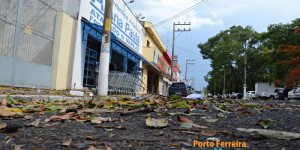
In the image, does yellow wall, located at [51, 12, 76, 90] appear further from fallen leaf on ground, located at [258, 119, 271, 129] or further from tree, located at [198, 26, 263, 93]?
tree, located at [198, 26, 263, 93]

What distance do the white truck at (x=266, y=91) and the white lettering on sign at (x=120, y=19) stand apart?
1994 cm

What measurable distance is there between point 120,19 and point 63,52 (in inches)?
233

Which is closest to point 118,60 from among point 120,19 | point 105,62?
point 120,19

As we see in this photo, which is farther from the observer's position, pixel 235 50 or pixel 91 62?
pixel 235 50

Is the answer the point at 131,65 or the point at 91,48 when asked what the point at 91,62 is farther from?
the point at 131,65

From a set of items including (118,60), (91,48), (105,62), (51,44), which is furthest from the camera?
(118,60)

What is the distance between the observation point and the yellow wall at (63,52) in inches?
335

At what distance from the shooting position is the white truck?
98.1 ft

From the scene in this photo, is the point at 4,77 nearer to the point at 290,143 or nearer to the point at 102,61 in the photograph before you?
the point at 102,61

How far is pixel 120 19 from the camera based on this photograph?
13898 mm

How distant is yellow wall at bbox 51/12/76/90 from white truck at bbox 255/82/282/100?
1096 inches

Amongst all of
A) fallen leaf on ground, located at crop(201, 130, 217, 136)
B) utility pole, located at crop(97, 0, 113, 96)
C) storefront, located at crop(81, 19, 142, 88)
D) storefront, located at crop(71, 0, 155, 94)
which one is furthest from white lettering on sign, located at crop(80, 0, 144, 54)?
fallen leaf on ground, located at crop(201, 130, 217, 136)

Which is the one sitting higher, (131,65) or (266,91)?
(131,65)

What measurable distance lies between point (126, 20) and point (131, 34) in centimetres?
151
